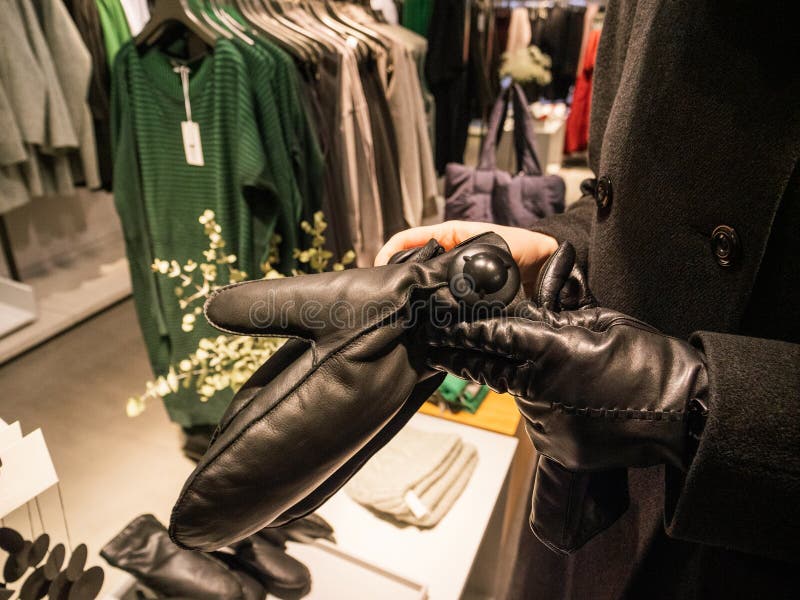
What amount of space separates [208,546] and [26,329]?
0.93 metres

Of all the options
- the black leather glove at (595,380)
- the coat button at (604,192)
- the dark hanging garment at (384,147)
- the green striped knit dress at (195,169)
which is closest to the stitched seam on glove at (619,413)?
the black leather glove at (595,380)

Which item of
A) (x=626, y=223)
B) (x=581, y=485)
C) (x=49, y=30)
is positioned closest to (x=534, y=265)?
(x=626, y=223)

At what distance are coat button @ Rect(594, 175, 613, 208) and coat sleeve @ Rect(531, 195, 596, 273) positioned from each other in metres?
0.12

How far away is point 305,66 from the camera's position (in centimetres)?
152

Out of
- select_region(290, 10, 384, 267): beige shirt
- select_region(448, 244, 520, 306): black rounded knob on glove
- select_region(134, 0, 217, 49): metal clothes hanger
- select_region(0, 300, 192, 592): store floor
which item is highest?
select_region(134, 0, 217, 49): metal clothes hanger

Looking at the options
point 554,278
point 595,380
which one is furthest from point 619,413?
point 554,278

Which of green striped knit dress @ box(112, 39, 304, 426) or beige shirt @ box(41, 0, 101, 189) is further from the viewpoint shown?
beige shirt @ box(41, 0, 101, 189)

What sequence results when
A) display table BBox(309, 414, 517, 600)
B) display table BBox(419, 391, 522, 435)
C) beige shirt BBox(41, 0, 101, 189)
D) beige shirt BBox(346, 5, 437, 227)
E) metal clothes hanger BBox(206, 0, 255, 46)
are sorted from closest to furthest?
display table BBox(309, 414, 517, 600)
display table BBox(419, 391, 522, 435)
metal clothes hanger BBox(206, 0, 255, 46)
beige shirt BBox(41, 0, 101, 189)
beige shirt BBox(346, 5, 437, 227)

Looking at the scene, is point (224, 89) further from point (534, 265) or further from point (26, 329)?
point (534, 265)

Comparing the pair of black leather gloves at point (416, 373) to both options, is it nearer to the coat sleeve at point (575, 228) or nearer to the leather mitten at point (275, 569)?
the coat sleeve at point (575, 228)

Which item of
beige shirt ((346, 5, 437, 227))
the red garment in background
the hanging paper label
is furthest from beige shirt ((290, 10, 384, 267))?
the red garment in background

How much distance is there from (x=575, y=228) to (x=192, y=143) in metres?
0.98

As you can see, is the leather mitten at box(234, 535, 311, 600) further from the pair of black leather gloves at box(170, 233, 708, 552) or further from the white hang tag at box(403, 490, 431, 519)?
the pair of black leather gloves at box(170, 233, 708, 552)

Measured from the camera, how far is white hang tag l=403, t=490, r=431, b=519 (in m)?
0.95
